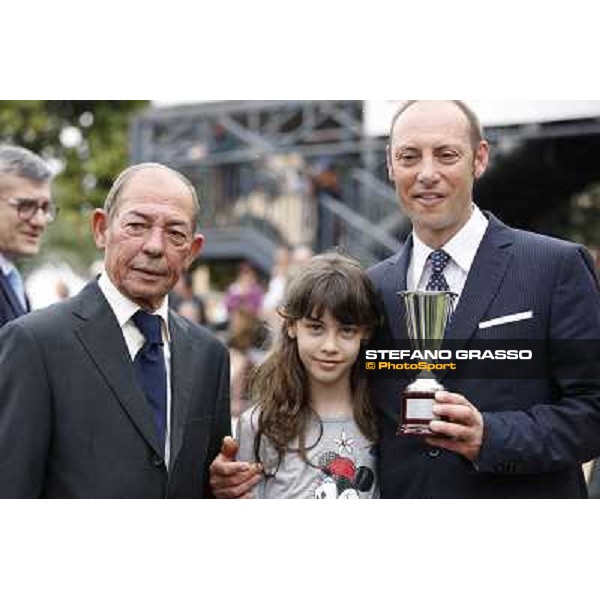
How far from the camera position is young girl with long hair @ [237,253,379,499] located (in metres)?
3.46

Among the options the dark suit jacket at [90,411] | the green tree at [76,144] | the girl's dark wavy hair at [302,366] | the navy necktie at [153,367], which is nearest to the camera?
the dark suit jacket at [90,411]

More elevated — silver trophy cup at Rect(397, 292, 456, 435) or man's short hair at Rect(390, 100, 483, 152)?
man's short hair at Rect(390, 100, 483, 152)

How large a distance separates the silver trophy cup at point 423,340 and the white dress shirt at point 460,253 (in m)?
0.04

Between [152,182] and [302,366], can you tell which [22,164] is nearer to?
[152,182]

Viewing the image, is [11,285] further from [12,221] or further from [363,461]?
[363,461]

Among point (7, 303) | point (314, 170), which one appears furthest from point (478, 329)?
point (7, 303)

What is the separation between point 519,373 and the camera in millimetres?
3412

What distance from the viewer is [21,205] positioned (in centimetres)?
388

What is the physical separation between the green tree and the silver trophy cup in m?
1.04

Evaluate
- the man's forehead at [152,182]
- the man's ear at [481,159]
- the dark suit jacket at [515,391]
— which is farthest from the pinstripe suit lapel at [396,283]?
the man's forehead at [152,182]

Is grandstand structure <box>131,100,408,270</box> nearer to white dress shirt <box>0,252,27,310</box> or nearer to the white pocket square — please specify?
the white pocket square

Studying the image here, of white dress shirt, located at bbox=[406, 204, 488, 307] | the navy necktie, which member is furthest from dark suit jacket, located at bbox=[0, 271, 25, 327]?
white dress shirt, located at bbox=[406, 204, 488, 307]

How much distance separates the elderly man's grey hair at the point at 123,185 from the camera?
3328 millimetres

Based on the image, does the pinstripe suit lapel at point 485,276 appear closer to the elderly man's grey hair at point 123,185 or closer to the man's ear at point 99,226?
the elderly man's grey hair at point 123,185
